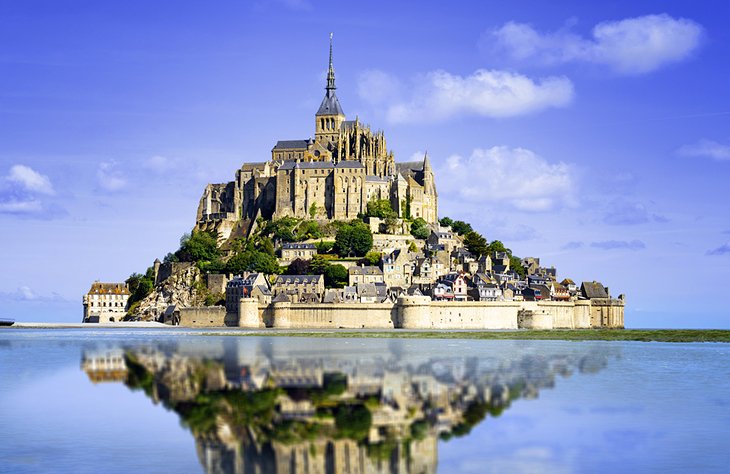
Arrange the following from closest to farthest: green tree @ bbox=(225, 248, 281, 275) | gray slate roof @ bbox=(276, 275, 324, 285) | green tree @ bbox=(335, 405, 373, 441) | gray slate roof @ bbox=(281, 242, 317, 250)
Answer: green tree @ bbox=(335, 405, 373, 441), gray slate roof @ bbox=(276, 275, 324, 285), green tree @ bbox=(225, 248, 281, 275), gray slate roof @ bbox=(281, 242, 317, 250)

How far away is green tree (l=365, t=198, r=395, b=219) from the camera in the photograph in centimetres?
9131

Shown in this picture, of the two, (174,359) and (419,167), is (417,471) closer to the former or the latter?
(174,359)

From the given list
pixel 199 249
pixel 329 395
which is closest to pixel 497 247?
pixel 199 249

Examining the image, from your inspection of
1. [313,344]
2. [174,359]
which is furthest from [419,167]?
[174,359]

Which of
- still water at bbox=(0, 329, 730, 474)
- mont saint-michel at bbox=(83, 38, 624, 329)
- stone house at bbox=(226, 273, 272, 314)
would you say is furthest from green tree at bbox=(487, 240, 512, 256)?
still water at bbox=(0, 329, 730, 474)

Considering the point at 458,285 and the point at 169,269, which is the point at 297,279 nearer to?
the point at 458,285

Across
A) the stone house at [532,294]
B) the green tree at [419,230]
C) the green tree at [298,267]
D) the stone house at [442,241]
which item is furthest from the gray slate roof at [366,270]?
the stone house at [532,294]

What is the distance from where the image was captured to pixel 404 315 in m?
74.0

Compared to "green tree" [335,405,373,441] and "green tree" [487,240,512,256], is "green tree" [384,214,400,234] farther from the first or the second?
"green tree" [335,405,373,441]

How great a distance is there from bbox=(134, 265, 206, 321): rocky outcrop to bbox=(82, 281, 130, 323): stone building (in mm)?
5542

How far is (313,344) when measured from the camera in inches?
2147

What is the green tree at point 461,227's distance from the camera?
10095cm

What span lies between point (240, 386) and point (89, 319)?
2732 inches

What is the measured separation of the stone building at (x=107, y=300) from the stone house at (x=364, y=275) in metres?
24.0
